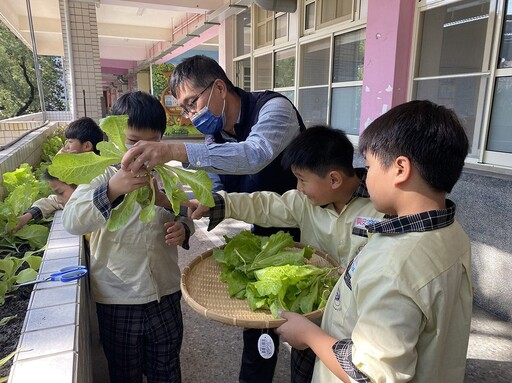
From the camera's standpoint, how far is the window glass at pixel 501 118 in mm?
3260

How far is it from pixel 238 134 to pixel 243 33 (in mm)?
8680

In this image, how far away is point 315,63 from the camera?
6340 mm

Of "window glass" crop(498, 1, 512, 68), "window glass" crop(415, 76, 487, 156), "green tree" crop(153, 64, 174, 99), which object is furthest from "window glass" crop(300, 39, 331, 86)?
"green tree" crop(153, 64, 174, 99)

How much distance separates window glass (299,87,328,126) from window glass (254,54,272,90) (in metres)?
1.69

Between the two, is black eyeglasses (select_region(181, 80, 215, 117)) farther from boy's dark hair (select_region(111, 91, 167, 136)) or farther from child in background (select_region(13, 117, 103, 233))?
child in background (select_region(13, 117, 103, 233))

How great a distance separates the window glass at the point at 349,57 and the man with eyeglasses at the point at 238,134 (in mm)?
3695

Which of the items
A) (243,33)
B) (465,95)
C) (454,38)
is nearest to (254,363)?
(465,95)

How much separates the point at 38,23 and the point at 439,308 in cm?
1462

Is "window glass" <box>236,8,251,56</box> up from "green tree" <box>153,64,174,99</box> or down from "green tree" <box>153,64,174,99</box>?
up

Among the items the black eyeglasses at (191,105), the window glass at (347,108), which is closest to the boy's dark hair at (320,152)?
the black eyeglasses at (191,105)

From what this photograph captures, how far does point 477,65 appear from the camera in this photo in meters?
3.51

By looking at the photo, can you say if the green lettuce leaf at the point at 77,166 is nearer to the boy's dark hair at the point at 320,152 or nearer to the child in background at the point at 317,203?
the child in background at the point at 317,203

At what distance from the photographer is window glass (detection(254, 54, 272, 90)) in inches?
324

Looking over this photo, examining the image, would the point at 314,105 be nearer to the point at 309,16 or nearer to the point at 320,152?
the point at 309,16
